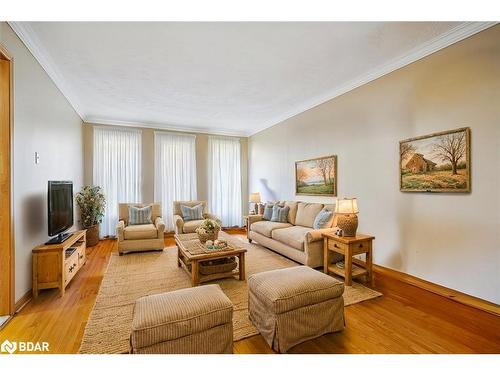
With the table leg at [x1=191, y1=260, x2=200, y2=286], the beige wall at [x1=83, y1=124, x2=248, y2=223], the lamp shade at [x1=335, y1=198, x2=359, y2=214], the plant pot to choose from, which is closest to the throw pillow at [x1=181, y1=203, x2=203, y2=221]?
the beige wall at [x1=83, y1=124, x2=248, y2=223]

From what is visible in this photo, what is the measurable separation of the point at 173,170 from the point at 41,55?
11.7 ft

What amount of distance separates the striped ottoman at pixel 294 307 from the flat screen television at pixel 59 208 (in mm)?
2554

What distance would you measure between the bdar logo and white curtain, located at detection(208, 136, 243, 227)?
4863 millimetres

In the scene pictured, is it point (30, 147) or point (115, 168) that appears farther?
point (115, 168)

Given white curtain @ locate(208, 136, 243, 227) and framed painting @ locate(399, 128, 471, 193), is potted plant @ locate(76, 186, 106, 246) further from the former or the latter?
framed painting @ locate(399, 128, 471, 193)

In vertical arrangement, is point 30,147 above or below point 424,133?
below

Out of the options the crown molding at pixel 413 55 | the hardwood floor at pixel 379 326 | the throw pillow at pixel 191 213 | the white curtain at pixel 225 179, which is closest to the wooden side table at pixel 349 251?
the hardwood floor at pixel 379 326

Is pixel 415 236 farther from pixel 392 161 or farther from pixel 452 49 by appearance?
pixel 452 49

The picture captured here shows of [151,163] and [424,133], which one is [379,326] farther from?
[151,163]

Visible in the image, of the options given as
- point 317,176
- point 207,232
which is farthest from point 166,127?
point 317,176

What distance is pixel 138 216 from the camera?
4660mm

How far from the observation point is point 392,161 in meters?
3.18

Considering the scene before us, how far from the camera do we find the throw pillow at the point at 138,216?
4.63m

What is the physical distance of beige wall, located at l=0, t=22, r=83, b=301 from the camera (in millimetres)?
2312
